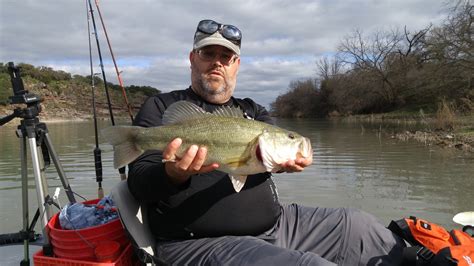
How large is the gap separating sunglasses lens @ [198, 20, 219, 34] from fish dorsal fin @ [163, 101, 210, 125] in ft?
3.57

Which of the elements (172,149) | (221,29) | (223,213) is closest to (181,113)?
(172,149)

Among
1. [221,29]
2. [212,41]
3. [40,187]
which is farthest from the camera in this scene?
[221,29]

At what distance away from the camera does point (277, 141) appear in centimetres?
266

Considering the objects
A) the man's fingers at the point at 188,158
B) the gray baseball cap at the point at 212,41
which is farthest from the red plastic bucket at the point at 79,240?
the gray baseball cap at the point at 212,41

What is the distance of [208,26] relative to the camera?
368 cm

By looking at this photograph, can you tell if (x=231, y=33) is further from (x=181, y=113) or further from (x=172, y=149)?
(x=172, y=149)

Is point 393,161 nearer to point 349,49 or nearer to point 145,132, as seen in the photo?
point 145,132

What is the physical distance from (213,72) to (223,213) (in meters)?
1.39

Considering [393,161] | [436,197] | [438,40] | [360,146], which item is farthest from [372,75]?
[436,197]

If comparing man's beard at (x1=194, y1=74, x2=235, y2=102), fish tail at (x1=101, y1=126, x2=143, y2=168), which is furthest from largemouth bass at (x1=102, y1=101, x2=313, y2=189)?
man's beard at (x1=194, y1=74, x2=235, y2=102)

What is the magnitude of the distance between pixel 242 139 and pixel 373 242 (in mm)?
1636

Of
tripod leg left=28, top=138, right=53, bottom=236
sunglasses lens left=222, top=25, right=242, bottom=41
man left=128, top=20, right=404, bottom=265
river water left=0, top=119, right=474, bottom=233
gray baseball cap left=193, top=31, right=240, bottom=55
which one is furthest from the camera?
river water left=0, top=119, right=474, bottom=233

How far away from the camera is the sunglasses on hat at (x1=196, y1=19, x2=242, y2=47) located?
3633 mm

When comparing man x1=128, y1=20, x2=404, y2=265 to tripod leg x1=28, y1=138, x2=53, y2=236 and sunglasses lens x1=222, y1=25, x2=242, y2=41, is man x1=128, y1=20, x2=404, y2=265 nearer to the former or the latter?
sunglasses lens x1=222, y1=25, x2=242, y2=41
